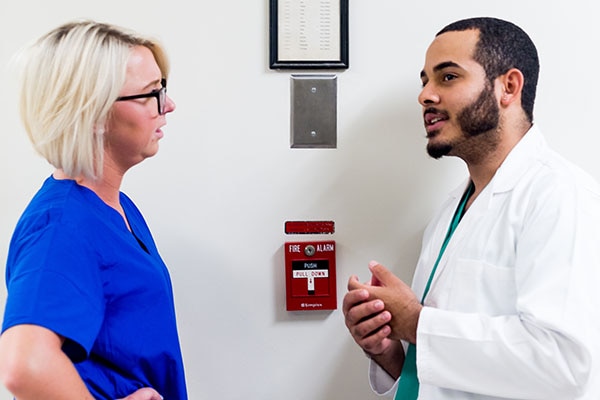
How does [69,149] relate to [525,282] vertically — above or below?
above

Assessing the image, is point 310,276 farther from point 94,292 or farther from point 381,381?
point 94,292

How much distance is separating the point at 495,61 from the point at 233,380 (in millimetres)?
919

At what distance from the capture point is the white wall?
4.46 ft

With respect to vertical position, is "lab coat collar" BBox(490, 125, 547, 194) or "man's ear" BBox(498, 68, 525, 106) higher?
"man's ear" BBox(498, 68, 525, 106)

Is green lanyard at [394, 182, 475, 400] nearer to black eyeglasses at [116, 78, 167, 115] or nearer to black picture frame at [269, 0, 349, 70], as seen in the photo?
black picture frame at [269, 0, 349, 70]

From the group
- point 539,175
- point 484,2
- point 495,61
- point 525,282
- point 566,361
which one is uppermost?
point 484,2

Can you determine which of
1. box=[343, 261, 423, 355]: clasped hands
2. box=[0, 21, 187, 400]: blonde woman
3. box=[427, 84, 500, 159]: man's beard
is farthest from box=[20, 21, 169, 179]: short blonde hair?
box=[427, 84, 500, 159]: man's beard

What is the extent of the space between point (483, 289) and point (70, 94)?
78 centimetres

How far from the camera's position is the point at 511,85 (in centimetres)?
114

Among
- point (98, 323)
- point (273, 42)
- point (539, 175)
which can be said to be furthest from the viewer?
point (273, 42)

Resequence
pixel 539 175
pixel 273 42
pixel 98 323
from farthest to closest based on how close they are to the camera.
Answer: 1. pixel 273 42
2. pixel 539 175
3. pixel 98 323

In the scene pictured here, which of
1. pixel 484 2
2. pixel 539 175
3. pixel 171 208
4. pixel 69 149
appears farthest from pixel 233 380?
pixel 484 2

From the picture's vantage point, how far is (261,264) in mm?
1402

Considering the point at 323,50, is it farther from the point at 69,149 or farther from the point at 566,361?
the point at 566,361
